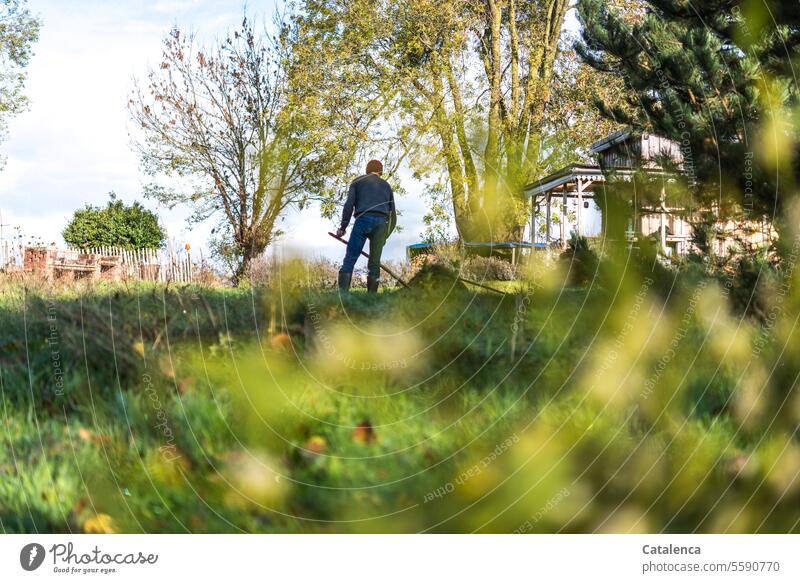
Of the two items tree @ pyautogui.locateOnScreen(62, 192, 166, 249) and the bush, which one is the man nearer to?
the bush

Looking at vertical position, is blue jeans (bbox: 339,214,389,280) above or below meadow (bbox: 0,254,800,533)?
above

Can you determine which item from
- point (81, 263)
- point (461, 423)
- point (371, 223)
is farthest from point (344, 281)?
point (81, 263)

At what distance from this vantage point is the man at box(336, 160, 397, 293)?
333 centimetres

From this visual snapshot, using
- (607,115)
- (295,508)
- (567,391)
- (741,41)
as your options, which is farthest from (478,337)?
(607,115)

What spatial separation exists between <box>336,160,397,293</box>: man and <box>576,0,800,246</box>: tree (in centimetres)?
125

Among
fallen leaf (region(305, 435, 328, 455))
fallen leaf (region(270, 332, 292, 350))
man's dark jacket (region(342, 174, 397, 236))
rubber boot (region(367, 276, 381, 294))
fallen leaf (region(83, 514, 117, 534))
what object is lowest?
fallen leaf (region(83, 514, 117, 534))


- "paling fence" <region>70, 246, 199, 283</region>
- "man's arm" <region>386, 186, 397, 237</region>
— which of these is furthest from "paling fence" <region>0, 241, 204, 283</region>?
"man's arm" <region>386, 186, 397, 237</region>

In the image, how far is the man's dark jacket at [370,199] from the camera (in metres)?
3.29

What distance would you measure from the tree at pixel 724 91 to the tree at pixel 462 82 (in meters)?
0.60

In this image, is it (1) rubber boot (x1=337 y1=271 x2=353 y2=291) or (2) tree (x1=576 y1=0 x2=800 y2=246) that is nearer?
(2) tree (x1=576 y1=0 x2=800 y2=246)

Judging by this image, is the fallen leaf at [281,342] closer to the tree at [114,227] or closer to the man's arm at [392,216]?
the man's arm at [392,216]

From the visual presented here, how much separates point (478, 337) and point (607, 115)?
219cm

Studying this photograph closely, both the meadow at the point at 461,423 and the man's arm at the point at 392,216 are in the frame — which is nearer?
the meadow at the point at 461,423

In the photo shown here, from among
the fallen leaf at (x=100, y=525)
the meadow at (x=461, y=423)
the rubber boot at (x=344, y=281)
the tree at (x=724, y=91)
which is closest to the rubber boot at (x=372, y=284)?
the rubber boot at (x=344, y=281)
